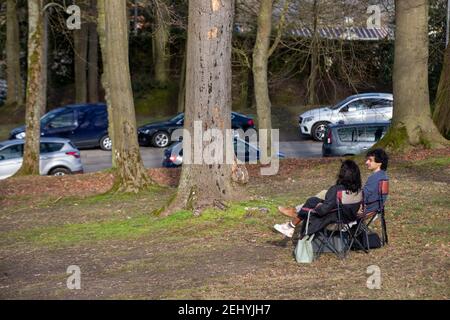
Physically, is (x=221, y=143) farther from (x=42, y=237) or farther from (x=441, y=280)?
(x=441, y=280)

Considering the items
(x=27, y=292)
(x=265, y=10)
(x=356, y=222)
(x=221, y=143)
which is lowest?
(x=27, y=292)

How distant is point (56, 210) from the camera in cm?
1686

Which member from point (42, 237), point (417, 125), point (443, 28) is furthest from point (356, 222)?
point (443, 28)

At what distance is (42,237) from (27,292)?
390 cm

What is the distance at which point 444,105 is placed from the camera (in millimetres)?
22188

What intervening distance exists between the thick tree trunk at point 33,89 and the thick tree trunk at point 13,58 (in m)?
18.0

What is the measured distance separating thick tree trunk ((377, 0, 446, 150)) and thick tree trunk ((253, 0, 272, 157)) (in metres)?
3.59

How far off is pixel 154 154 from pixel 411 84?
1438cm

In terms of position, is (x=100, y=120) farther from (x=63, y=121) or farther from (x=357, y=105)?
(x=357, y=105)

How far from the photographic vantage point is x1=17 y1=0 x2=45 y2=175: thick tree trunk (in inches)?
894

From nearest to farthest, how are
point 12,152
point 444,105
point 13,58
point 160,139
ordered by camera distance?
point 444,105
point 12,152
point 160,139
point 13,58

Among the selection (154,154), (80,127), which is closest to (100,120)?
(80,127)
